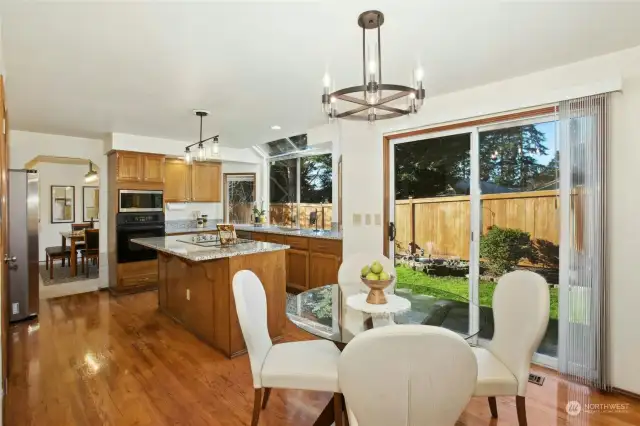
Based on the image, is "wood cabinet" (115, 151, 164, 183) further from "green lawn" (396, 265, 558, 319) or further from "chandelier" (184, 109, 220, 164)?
"green lawn" (396, 265, 558, 319)

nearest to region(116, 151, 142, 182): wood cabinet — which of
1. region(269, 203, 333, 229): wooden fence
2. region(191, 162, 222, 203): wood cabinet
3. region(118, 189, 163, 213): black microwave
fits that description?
region(118, 189, 163, 213): black microwave

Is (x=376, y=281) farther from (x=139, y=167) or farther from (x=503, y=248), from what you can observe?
(x=139, y=167)

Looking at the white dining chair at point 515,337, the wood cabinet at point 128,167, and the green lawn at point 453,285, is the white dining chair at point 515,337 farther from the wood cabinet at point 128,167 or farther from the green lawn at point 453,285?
the wood cabinet at point 128,167

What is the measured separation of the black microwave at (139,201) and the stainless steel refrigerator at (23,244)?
1092mm

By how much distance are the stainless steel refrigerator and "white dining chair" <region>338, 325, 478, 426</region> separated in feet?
12.8

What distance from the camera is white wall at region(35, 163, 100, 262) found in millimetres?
7805

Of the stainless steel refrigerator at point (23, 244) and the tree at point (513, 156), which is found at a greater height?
the tree at point (513, 156)

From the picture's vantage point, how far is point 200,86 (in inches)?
117

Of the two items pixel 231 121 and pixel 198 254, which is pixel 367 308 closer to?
pixel 198 254

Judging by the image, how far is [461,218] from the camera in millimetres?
3309

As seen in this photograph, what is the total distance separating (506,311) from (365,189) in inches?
85.8

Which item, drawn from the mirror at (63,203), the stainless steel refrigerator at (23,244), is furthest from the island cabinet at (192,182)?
the mirror at (63,203)

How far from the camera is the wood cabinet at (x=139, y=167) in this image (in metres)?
4.84

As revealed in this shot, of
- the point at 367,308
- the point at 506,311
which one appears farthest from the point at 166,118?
the point at 506,311
